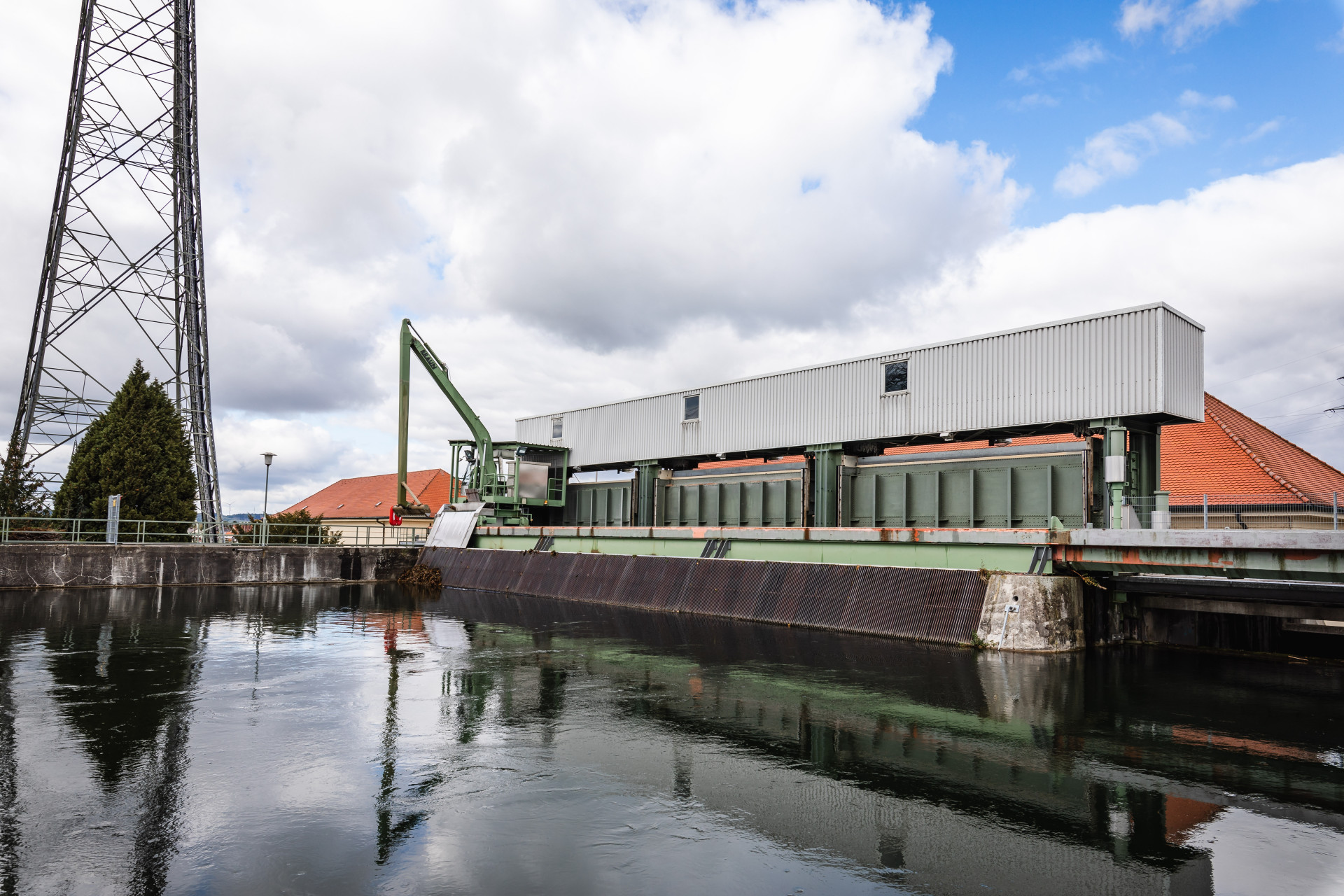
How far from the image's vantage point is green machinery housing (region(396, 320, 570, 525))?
30562 mm

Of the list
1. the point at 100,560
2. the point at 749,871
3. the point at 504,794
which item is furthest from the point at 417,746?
the point at 100,560

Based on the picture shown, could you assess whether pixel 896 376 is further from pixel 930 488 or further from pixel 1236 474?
pixel 1236 474

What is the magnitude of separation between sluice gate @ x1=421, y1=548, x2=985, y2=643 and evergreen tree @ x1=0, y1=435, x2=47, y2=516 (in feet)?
54.3

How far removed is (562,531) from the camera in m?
25.7

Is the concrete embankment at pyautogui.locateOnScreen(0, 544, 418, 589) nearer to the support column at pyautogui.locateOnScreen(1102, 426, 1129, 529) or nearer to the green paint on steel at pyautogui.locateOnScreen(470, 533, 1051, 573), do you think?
the green paint on steel at pyautogui.locateOnScreen(470, 533, 1051, 573)

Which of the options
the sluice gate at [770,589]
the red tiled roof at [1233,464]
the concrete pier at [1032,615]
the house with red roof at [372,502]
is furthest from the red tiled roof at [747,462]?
the house with red roof at [372,502]

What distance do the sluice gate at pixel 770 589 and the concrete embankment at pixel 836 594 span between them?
0.07ft

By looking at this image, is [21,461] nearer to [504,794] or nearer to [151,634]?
[151,634]

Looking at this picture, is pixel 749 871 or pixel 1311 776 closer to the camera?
pixel 749 871

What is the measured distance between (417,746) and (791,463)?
1711 centimetres

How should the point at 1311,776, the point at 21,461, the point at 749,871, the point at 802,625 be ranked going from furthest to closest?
the point at 21,461
the point at 802,625
the point at 1311,776
the point at 749,871

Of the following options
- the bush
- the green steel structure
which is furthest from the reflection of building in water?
the bush

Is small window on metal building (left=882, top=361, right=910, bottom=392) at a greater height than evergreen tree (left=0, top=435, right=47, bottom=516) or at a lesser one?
greater

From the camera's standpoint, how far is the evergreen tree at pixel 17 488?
27.0 meters
